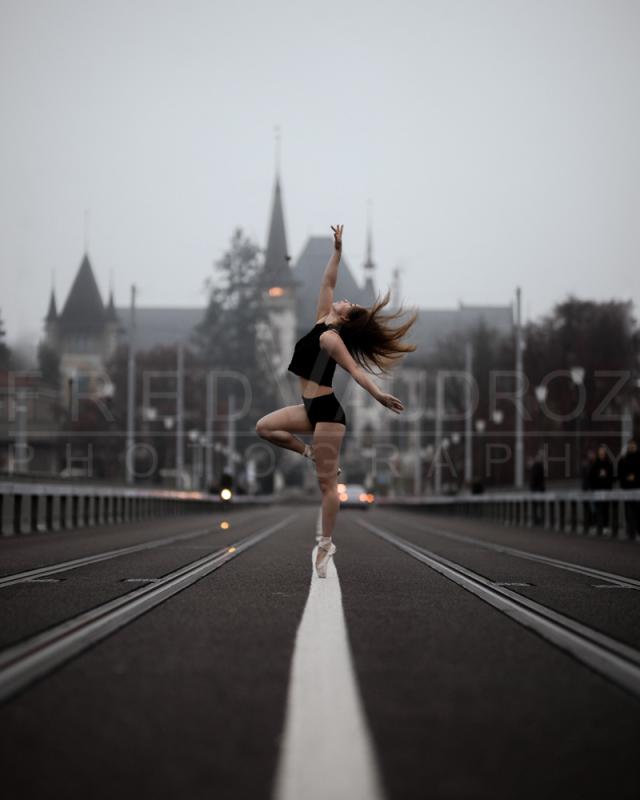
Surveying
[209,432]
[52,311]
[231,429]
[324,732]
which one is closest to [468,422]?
[209,432]

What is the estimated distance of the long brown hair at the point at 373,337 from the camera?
9.73 metres

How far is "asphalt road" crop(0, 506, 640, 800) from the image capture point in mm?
3391

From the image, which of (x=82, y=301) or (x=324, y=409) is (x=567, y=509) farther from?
(x=82, y=301)

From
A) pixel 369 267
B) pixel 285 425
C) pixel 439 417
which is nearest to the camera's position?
pixel 285 425

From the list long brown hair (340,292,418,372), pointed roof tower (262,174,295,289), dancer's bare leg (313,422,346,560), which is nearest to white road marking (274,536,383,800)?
dancer's bare leg (313,422,346,560)

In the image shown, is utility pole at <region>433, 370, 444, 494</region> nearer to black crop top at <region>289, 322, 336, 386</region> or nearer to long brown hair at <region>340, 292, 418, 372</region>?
long brown hair at <region>340, 292, 418, 372</region>

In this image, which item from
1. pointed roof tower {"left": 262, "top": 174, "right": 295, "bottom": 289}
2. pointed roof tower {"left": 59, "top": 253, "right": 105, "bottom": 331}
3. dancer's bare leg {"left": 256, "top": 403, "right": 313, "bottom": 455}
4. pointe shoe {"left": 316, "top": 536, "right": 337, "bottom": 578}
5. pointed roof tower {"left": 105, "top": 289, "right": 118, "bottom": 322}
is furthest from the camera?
pointed roof tower {"left": 262, "top": 174, "right": 295, "bottom": 289}

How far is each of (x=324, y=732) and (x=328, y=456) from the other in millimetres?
5591

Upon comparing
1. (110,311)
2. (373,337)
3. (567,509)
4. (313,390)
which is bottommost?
(567,509)

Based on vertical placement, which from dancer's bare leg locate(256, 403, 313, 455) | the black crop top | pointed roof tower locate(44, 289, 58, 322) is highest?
pointed roof tower locate(44, 289, 58, 322)

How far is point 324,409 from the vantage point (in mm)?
9484

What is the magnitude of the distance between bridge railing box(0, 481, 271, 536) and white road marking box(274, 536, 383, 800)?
52.4 ft

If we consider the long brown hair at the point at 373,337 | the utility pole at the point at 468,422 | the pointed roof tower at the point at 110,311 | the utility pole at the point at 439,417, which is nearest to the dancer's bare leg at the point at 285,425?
the long brown hair at the point at 373,337

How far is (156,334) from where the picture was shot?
5807 inches
